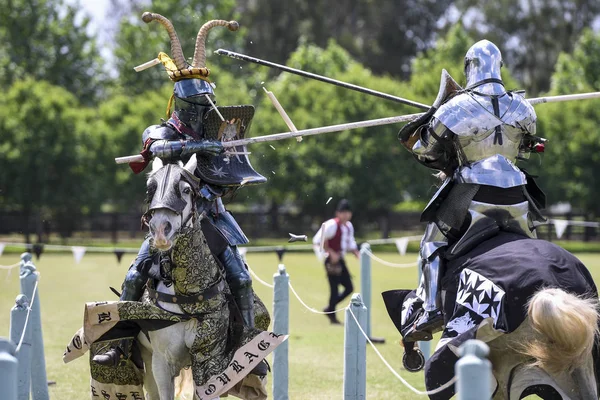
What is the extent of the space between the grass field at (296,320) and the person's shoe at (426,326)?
8.61 ft

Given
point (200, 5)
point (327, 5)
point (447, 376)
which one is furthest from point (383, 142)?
point (447, 376)

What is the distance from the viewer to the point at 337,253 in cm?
1664

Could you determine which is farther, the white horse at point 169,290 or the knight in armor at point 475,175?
the knight in armor at point 475,175

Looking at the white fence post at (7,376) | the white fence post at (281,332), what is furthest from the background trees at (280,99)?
the white fence post at (7,376)

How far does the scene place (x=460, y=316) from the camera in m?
6.71

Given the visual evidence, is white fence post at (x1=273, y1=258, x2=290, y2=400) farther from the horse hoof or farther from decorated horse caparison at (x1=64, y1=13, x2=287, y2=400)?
the horse hoof

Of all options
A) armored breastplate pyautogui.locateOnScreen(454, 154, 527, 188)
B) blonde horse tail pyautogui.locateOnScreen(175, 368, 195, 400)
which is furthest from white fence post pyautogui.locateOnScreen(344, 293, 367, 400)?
armored breastplate pyautogui.locateOnScreen(454, 154, 527, 188)

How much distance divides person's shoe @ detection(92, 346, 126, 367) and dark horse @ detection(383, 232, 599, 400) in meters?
2.35

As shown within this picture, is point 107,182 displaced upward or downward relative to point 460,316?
downward

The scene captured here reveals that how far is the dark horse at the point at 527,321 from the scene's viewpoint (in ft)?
20.1

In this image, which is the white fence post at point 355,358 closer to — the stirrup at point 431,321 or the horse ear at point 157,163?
the stirrup at point 431,321

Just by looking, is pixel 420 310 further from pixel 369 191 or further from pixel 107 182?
pixel 107 182

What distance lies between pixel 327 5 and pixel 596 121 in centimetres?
2537

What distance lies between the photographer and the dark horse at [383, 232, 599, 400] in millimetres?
6129
